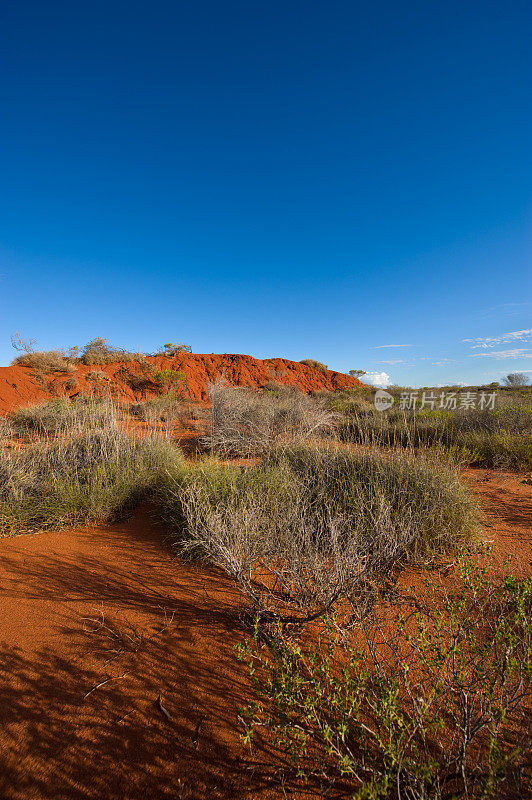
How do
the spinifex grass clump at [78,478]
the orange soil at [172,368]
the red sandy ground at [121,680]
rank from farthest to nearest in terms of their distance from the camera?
the orange soil at [172,368] → the spinifex grass clump at [78,478] → the red sandy ground at [121,680]

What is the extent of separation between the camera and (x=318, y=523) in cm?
347

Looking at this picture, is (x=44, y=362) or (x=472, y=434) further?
(x=44, y=362)

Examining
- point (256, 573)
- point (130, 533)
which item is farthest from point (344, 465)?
point (130, 533)

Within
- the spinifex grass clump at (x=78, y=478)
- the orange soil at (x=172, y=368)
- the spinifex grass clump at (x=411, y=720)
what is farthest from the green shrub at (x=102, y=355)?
the spinifex grass clump at (x=411, y=720)

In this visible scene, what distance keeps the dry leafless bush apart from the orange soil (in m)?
4.12

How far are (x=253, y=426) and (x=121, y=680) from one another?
6.88 m

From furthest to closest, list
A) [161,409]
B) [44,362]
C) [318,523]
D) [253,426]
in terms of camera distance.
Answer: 1. [44,362]
2. [161,409]
3. [253,426]
4. [318,523]

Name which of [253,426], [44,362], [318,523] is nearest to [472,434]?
[253,426]

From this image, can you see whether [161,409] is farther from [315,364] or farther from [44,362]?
[315,364]

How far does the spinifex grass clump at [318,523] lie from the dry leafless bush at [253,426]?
2606 millimetres

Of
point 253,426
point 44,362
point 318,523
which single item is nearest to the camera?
point 318,523

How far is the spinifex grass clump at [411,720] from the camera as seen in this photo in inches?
45.6

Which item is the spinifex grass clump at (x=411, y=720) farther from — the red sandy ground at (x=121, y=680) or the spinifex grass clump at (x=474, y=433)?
the spinifex grass clump at (x=474, y=433)

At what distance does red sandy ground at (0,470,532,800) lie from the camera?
4.90 feet
